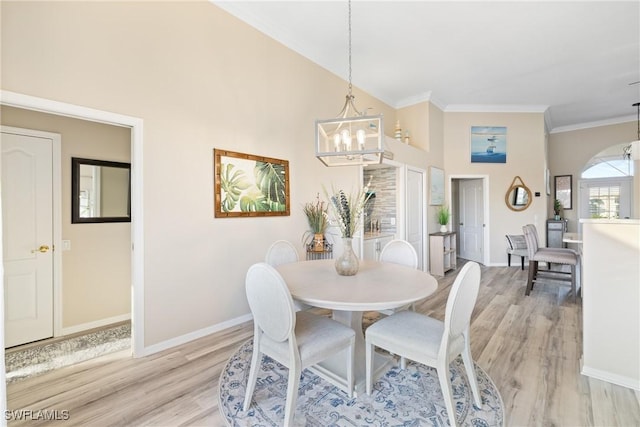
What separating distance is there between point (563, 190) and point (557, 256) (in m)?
4.57

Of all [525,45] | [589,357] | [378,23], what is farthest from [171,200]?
[525,45]

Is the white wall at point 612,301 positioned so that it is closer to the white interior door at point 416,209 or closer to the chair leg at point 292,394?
the chair leg at point 292,394

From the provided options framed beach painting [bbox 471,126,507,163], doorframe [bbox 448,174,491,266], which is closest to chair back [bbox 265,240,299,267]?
doorframe [bbox 448,174,491,266]

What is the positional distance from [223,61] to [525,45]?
3896 mm

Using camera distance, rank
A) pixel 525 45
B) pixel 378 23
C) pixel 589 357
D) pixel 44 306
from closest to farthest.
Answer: pixel 589 357 → pixel 44 306 → pixel 378 23 → pixel 525 45

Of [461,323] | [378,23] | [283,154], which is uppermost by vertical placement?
[378,23]

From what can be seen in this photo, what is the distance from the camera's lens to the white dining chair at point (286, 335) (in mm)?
1600

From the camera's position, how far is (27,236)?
9.06 feet

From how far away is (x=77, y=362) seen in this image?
2.41 m

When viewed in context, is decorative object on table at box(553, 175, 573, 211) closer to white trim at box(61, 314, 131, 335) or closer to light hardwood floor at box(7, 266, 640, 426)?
light hardwood floor at box(7, 266, 640, 426)

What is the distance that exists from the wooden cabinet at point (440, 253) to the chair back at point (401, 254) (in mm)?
2956

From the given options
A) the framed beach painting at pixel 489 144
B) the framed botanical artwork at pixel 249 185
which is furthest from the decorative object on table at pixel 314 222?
the framed beach painting at pixel 489 144

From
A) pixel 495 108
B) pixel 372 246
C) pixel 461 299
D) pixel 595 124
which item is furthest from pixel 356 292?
pixel 595 124

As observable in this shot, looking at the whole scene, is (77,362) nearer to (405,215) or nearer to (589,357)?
(589,357)
